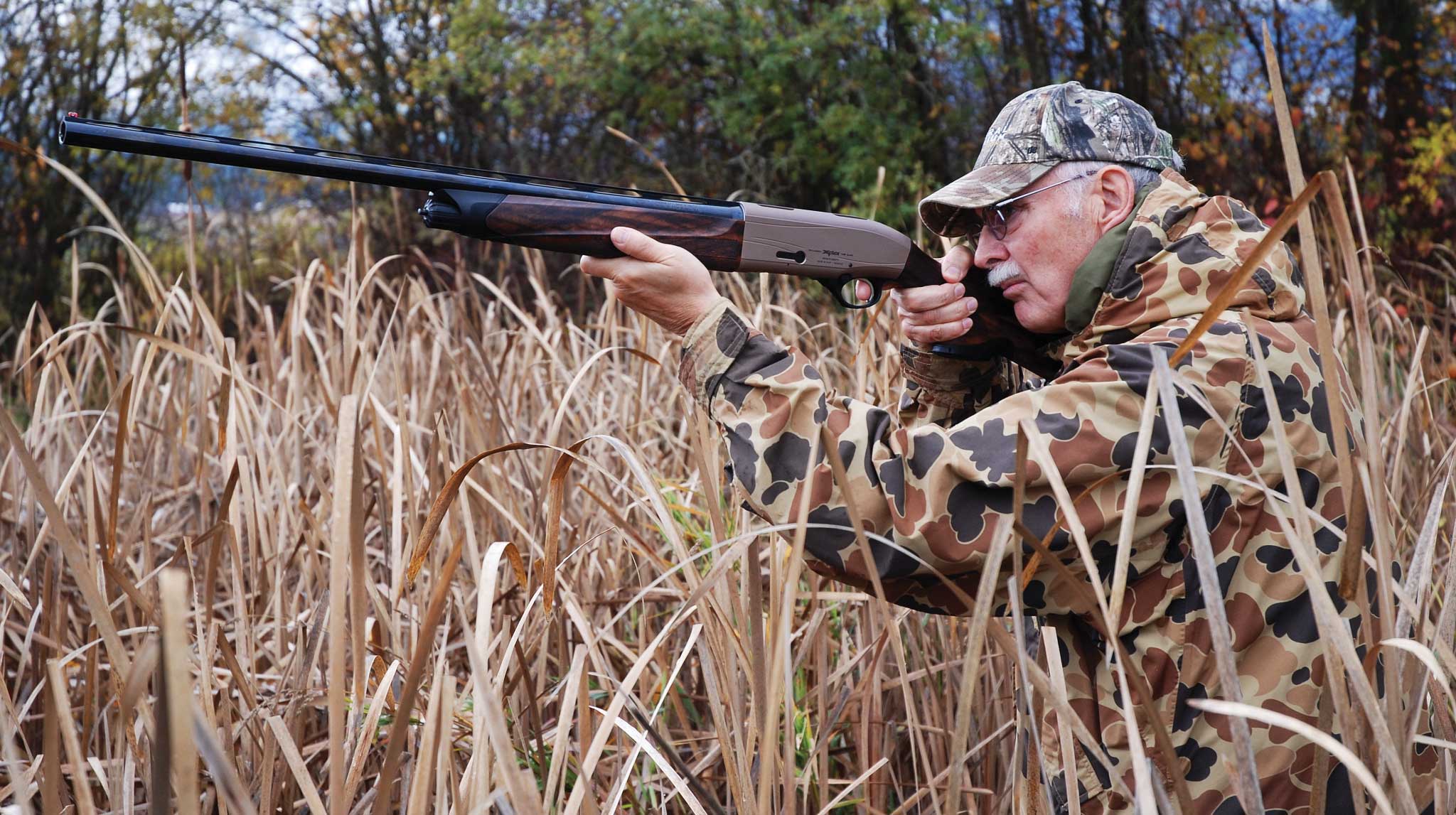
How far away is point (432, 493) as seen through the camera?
2.18 meters

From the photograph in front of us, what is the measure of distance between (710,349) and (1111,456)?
53 centimetres

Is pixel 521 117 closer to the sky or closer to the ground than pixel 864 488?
closer to the sky

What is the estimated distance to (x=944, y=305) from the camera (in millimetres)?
2059

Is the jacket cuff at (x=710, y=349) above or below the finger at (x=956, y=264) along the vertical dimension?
below

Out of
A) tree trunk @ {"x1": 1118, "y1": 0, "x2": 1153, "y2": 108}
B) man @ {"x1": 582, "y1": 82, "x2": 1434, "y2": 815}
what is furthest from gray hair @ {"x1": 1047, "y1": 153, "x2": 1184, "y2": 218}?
tree trunk @ {"x1": 1118, "y1": 0, "x2": 1153, "y2": 108}

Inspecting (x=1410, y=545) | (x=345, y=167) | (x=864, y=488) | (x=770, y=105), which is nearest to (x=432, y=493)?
(x=345, y=167)

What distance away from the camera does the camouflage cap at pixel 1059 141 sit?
1775 mm

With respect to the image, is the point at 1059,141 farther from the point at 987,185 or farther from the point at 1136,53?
the point at 1136,53

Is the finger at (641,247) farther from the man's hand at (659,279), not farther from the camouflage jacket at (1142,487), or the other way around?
the camouflage jacket at (1142,487)

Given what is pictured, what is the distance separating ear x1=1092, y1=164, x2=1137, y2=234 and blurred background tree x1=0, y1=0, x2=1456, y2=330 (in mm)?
5001

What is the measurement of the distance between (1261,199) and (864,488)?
6.37 meters

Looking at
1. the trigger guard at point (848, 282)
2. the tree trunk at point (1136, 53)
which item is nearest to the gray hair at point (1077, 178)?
the trigger guard at point (848, 282)

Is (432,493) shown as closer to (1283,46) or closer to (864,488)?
(864,488)

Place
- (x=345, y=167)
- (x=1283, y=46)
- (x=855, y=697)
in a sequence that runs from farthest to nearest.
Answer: (x=1283, y=46) → (x=855, y=697) → (x=345, y=167)
